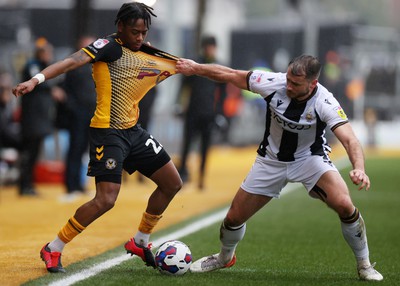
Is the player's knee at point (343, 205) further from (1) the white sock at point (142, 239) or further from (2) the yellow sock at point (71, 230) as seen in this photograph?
(2) the yellow sock at point (71, 230)

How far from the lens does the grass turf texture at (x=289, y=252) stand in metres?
8.61

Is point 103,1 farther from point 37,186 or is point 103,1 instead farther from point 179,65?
Answer: point 179,65

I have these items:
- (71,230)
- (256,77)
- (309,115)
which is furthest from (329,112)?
(71,230)

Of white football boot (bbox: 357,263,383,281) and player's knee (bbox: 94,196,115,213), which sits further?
player's knee (bbox: 94,196,115,213)

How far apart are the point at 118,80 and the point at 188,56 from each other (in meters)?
22.6

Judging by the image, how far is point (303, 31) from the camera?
36.2 metres

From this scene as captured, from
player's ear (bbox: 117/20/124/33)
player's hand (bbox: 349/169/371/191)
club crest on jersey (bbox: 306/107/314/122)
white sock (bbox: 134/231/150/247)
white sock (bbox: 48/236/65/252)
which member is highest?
player's ear (bbox: 117/20/124/33)

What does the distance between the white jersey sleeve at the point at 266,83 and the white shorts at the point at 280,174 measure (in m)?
0.60

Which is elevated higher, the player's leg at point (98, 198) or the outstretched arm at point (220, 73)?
the outstretched arm at point (220, 73)

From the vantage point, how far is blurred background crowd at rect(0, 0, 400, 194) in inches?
663

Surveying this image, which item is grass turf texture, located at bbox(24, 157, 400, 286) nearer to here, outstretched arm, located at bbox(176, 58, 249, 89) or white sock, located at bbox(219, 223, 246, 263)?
white sock, located at bbox(219, 223, 246, 263)

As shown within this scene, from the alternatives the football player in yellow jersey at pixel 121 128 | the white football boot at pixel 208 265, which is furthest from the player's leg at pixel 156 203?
the white football boot at pixel 208 265

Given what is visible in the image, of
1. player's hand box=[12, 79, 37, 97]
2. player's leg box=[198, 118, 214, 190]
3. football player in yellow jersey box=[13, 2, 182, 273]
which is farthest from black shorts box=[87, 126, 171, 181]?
player's leg box=[198, 118, 214, 190]

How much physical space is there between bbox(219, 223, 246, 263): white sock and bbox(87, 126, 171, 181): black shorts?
0.80 metres
